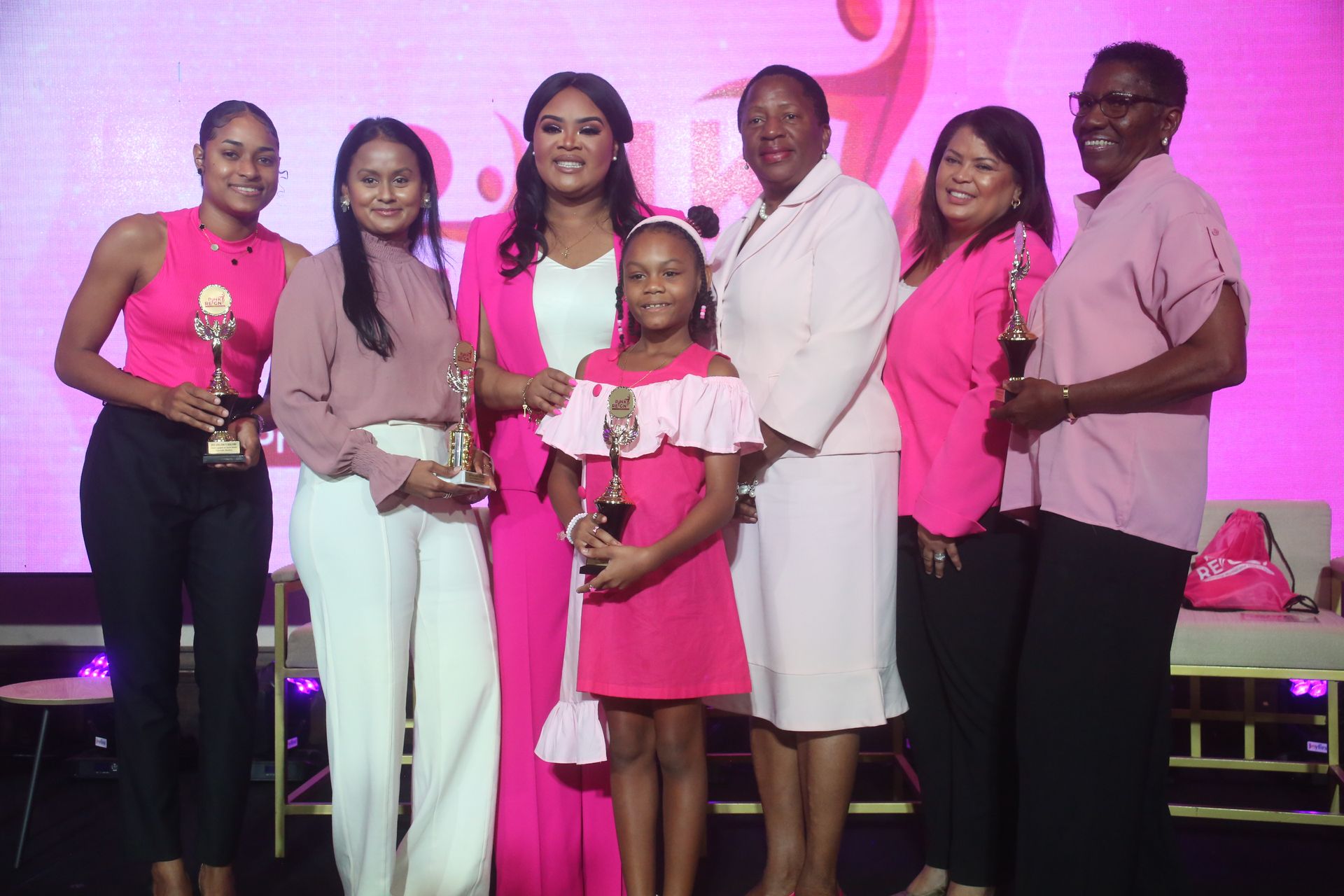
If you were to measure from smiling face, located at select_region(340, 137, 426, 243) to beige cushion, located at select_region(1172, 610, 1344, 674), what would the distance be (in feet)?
8.60

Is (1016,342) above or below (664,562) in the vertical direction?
above

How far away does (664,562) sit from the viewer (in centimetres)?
225

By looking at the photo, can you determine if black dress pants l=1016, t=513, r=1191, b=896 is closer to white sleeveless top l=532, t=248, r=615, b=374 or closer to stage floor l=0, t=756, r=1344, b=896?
stage floor l=0, t=756, r=1344, b=896

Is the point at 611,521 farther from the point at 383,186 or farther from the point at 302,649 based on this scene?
the point at 302,649

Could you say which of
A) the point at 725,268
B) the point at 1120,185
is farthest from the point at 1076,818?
the point at 725,268

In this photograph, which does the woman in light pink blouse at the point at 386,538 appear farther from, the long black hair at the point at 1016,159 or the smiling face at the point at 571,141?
the long black hair at the point at 1016,159

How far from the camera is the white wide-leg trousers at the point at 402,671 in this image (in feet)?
7.91

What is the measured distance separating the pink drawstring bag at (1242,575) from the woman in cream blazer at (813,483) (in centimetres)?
164

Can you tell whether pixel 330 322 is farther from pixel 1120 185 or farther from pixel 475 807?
pixel 1120 185

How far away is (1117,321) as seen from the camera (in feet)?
6.76

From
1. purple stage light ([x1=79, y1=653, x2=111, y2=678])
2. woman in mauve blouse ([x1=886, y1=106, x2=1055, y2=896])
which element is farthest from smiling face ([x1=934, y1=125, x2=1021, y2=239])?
purple stage light ([x1=79, y1=653, x2=111, y2=678])

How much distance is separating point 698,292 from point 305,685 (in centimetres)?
266

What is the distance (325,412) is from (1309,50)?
11.8 feet

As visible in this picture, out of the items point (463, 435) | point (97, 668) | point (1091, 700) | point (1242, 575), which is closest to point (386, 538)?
point (463, 435)
